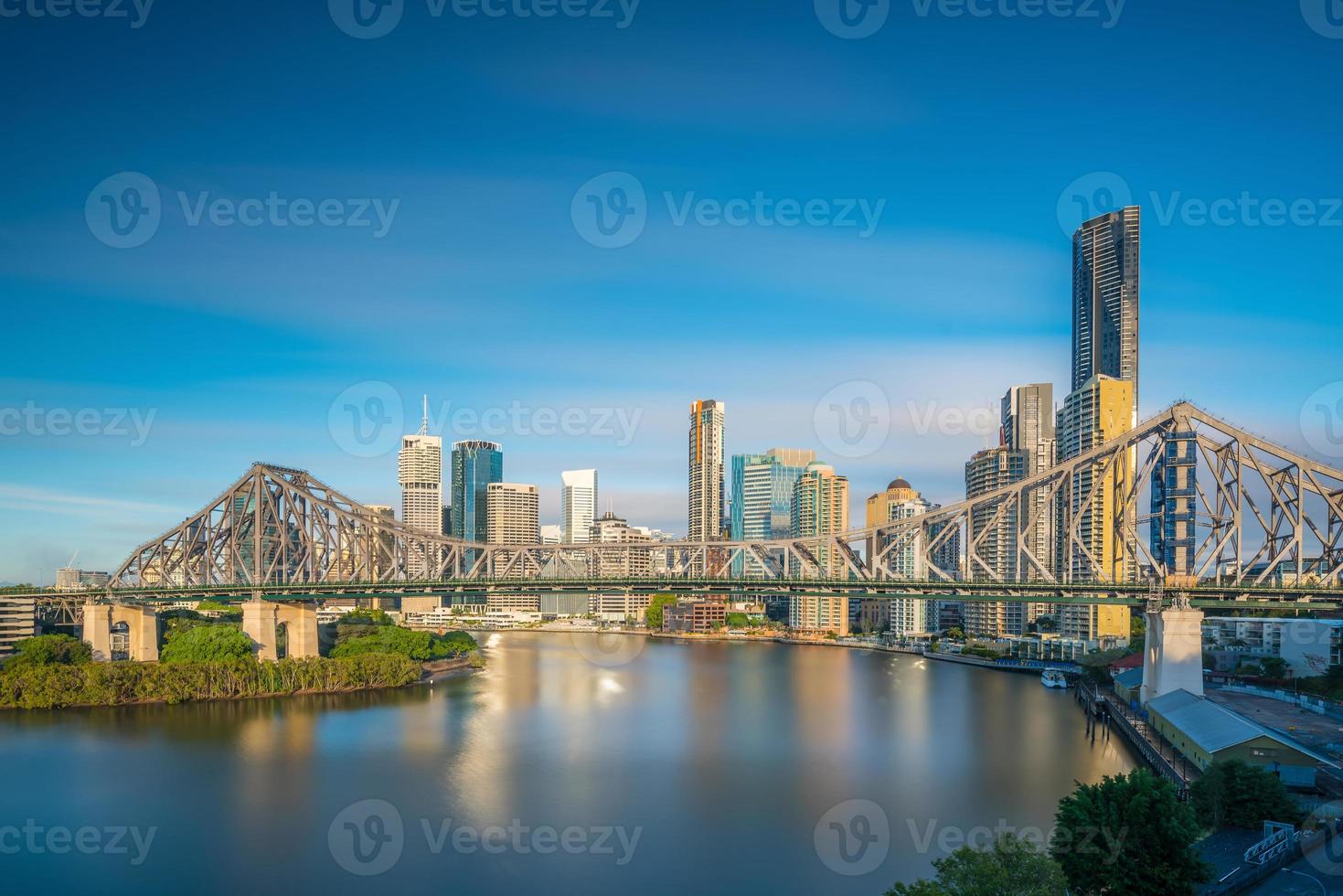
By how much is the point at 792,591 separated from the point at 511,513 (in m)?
110

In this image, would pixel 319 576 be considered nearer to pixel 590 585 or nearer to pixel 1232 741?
pixel 590 585

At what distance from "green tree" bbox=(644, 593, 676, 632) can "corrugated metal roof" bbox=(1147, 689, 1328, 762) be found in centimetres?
6839

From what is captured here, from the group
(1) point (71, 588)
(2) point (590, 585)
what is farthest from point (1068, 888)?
(1) point (71, 588)

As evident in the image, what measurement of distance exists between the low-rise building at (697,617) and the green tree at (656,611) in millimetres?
611

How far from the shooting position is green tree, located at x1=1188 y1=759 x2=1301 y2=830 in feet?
64.0

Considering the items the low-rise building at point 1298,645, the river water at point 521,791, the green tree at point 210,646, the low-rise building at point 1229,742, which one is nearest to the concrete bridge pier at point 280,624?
the green tree at point 210,646

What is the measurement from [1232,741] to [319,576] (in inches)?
1864

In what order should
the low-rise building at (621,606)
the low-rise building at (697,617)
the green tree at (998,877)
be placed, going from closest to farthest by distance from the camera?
1. the green tree at (998,877)
2. the low-rise building at (697,617)
3. the low-rise building at (621,606)

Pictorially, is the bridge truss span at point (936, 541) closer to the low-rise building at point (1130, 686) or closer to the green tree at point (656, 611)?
the low-rise building at point (1130, 686)

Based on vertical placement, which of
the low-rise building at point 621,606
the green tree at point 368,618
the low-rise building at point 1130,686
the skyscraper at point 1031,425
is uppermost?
the skyscraper at point 1031,425

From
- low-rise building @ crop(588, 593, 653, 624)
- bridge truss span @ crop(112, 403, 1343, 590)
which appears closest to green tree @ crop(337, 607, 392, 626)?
bridge truss span @ crop(112, 403, 1343, 590)

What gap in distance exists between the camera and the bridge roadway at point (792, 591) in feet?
118

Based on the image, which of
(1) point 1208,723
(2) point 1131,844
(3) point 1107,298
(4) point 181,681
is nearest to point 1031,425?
(3) point 1107,298

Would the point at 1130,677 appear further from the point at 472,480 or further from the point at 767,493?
the point at 472,480
